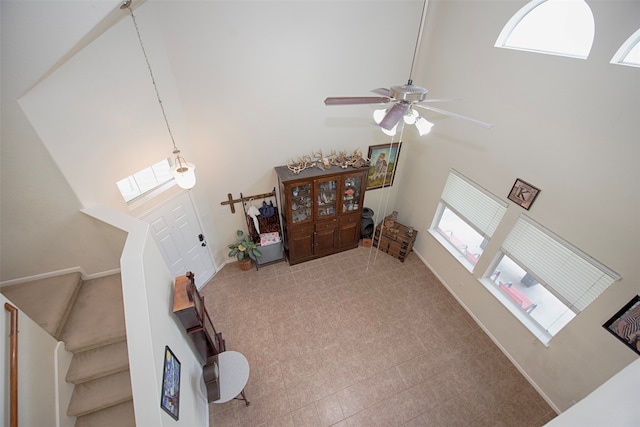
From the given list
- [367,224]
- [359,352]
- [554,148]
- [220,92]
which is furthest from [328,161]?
[359,352]

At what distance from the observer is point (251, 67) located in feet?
12.2

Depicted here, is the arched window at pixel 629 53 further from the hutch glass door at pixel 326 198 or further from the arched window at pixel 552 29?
the hutch glass door at pixel 326 198

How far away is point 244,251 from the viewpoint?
5.04m

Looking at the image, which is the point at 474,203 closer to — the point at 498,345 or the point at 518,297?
the point at 518,297

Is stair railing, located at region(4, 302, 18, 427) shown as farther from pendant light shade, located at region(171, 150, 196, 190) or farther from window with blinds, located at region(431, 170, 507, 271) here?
window with blinds, located at region(431, 170, 507, 271)

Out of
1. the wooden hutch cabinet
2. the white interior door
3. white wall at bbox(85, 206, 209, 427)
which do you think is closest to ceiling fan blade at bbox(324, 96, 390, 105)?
white wall at bbox(85, 206, 209, 427)

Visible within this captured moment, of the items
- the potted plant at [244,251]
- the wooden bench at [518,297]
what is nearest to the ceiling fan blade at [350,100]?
the potted plant at [244,251]

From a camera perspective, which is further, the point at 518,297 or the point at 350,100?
the point at 518,297

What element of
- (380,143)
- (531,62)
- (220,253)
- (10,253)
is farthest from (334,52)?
(10,253)

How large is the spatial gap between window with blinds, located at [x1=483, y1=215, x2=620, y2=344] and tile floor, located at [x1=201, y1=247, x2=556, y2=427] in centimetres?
86

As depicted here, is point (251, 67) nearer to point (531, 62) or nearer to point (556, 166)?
point (531, 62)

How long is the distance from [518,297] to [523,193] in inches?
65.2

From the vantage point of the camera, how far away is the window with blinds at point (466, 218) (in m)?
3.94

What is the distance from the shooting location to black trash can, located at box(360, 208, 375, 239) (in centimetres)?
573
